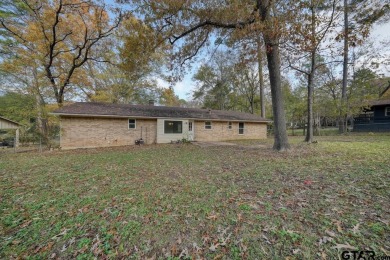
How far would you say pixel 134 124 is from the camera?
1362 cm

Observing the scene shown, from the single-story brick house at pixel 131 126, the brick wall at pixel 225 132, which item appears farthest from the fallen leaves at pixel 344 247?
the brick wall at pixel 225 132

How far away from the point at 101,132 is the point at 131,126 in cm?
220

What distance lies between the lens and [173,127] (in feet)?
48.9

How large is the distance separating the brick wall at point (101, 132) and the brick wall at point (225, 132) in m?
4.41

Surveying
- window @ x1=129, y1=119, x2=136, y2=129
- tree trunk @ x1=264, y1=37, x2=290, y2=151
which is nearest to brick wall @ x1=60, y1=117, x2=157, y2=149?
window @ x1=129, y1=119, x2=136, y2=129

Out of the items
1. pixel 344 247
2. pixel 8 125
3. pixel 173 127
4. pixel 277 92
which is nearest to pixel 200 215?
pixel 344 247

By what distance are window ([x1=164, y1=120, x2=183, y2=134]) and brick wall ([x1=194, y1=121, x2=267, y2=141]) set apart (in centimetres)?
169

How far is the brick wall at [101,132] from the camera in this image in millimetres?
11461

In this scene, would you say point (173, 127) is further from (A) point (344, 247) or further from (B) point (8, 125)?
(A) point (344, 247)

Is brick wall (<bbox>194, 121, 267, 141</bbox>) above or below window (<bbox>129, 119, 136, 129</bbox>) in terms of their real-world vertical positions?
below

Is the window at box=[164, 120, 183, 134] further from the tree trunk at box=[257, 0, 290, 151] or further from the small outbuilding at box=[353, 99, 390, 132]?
the small outbuilding at box=[353, 99, 390, 132]

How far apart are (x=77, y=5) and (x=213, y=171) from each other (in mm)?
14078

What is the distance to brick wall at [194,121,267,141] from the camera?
638 inches

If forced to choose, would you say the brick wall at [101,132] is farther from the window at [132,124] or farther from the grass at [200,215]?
the grass at [200,215]
